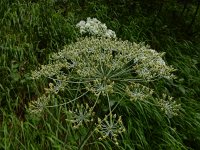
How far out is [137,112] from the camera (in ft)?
19.3

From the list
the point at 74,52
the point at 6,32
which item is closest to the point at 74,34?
the point at 6,32

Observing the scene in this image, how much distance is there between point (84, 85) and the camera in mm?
5867

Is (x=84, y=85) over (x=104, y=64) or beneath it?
beneath

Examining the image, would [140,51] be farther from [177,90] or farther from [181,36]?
[181,36]

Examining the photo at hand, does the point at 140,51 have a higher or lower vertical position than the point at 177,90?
higher

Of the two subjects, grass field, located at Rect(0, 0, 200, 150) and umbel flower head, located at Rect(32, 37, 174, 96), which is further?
grass field, located at Rect(0, 0, 200, 150)

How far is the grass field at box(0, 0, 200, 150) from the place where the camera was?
17.1ft

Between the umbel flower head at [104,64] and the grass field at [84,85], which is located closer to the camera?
the umbel flower head at [104,64]

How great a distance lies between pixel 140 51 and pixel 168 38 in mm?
5331

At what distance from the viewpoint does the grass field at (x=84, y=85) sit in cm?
520

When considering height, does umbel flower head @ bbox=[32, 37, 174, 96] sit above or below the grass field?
above

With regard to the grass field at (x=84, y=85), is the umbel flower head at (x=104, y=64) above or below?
above

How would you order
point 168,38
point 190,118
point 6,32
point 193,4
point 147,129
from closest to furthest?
point 147,129 < point 190,118 < point 6,32 < point 168,38 < point 193,4

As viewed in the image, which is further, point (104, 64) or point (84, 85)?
point (84, 85)
